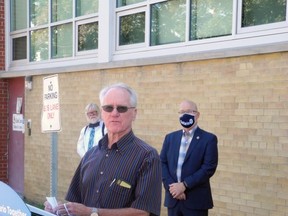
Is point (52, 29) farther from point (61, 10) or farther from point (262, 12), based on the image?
point (262, 12)

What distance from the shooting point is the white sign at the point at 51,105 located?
143 inches

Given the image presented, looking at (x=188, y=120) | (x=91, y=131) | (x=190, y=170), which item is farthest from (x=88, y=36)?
(x=190, y=170)

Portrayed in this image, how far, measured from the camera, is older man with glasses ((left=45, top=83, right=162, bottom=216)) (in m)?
2.47

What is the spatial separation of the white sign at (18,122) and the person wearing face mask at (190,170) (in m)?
5.75

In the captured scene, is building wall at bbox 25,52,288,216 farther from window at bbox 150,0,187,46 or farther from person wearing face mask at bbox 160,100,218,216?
person wearing face mask at bbox 160,100,218,216

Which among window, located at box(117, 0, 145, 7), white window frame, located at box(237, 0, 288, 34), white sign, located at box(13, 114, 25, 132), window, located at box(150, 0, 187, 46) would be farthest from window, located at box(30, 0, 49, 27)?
white window frame, located at box(237, 0, 288, 34)

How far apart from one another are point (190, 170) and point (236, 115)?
117 centimetres

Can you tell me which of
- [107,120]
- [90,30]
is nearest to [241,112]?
[107,120]

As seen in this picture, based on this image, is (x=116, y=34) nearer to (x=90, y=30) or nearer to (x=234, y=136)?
(x=90, y=30)

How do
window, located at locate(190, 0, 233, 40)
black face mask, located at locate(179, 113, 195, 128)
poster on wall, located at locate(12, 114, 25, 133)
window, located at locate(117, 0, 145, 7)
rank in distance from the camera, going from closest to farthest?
black face mask, located at locate(179, 113, 195, 128) → window, located at locate(190, 0, 233, 40) → window, located at locate(117, 0, 145, 7) → poster on wall, located at locate(12, 114, 25, 133)

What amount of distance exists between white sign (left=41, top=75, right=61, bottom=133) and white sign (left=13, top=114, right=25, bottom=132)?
603 centimetres

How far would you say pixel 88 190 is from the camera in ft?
8.86

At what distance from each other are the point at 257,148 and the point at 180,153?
1.05m

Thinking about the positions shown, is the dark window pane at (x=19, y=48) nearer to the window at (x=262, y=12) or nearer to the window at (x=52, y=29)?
the window at (x=52, y=29)
